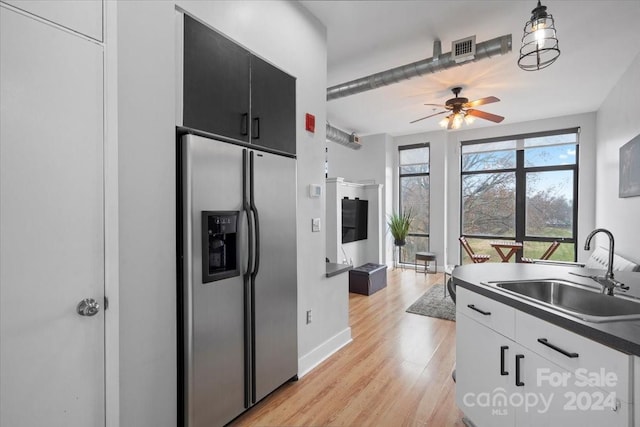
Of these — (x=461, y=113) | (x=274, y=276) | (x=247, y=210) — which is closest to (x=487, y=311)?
(x=274, y=276)

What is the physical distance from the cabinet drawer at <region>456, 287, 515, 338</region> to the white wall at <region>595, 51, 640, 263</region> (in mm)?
2831

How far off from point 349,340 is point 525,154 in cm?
535

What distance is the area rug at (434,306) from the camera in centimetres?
407

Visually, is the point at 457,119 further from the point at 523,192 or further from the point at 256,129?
the point at 256,129

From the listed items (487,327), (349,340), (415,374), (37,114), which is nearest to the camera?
(37,114)

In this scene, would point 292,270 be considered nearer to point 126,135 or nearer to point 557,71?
point 126,135

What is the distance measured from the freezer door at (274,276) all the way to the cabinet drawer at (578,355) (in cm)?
148

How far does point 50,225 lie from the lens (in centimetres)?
125

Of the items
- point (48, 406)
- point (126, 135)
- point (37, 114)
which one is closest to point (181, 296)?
point (48, 406)

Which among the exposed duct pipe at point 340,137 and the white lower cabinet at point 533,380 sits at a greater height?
the exposed duct pipe at point 340,137

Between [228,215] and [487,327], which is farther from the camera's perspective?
[228,215]

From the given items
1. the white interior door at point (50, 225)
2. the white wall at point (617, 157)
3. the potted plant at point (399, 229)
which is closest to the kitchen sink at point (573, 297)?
the white interior door at point (50, 225)

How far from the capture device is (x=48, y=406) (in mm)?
1232

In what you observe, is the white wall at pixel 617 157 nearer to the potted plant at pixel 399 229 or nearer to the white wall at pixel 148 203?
the potted plant at pixel 399 229
